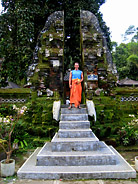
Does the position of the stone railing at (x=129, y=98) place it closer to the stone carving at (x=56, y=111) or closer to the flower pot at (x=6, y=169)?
the stone carving at (x=56, y=111)

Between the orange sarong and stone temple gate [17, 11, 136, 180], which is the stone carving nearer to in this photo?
stone temple gate [17, 11, 136, 180]

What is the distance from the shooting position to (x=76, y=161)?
411 centimetres

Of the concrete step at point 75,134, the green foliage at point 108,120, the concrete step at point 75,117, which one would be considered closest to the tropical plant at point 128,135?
the green foliage at point 108,120

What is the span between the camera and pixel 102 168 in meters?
3.92

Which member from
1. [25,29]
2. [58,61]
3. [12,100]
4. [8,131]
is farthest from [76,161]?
[25,29]

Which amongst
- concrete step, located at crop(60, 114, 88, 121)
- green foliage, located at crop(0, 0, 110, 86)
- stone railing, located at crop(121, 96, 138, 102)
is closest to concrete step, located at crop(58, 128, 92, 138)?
concrete step, located at crop(60, 114, 88, 121)

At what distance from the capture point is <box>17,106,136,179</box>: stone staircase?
3730mm

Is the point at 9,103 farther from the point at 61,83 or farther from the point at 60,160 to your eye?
the point at 60,160

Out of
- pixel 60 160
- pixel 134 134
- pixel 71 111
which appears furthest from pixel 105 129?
pixel 60 160

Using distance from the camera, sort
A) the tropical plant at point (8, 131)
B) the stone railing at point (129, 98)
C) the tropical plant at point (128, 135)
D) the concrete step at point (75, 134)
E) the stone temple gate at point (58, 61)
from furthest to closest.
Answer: the stone railing at point (129, 98), the stone temple gate at point (58, 61), the tropical plant at point (128, 135), the concrete step at point (75, 134), the tropical plant at point (8, 131)

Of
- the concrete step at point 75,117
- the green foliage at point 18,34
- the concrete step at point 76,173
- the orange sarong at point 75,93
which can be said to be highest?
the green foliage at point 18,34

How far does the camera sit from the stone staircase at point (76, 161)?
373 centimetres

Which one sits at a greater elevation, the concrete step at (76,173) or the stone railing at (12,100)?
the stone railing at (12,100)

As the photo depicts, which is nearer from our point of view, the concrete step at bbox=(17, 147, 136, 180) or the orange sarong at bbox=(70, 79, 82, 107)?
the concrete step at bbox=(17, 147, 136, 180)
